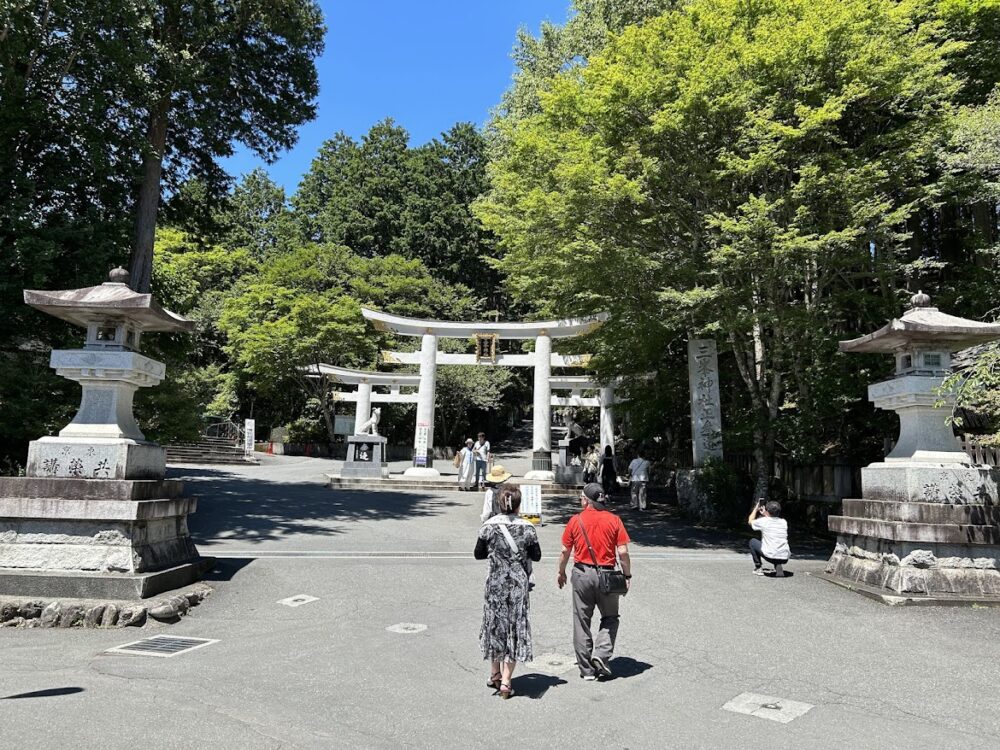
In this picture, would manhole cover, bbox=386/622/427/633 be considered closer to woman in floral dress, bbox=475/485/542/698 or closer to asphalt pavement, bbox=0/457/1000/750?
asphalt pavement, bbox=0/457/1000/750

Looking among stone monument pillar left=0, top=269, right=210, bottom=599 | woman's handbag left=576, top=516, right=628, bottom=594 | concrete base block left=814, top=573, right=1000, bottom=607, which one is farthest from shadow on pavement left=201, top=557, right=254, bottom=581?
concrete base block left=814, top=573, right=1000, bottom=607

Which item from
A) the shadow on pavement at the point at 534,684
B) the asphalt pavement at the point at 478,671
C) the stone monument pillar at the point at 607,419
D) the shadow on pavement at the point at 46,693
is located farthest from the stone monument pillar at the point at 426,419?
the shadow on pavement at the point at 46,693

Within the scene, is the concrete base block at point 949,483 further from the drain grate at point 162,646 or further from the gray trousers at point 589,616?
the drain grate at point 162,646

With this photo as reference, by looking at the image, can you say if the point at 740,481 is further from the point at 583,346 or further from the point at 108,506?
the point at 108,506

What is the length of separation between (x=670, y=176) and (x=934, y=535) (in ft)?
24.2

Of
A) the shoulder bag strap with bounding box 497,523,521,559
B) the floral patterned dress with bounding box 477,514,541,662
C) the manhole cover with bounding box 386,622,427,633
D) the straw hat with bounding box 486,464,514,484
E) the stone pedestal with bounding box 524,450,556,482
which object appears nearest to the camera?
the floral patterned dress with bounding box 477,514,541,662

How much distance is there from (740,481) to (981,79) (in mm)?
10076

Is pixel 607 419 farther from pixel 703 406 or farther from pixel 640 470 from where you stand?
pixel 703 406

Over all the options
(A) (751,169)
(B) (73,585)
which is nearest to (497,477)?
(B) (73,585)

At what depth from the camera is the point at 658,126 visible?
11.2 m

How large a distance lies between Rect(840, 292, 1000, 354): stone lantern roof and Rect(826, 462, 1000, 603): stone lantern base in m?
1.47

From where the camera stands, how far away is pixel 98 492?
22.8ft

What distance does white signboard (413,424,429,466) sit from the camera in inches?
968

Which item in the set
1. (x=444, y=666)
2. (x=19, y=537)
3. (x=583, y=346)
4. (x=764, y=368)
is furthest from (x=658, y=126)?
(x=19, y=537)
